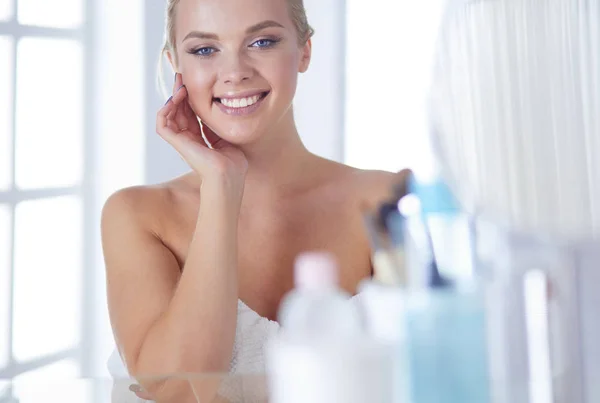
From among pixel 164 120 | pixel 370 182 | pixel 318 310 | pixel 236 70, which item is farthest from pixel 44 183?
pixel 318 310

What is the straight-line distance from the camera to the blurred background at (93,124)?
896mm

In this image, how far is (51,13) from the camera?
98 cm

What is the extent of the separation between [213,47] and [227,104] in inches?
2.7

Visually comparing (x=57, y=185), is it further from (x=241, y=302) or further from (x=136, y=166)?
(x=241, y=302)

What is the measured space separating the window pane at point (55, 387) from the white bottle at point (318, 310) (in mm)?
370

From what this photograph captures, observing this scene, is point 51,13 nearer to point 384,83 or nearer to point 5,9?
point 5,9

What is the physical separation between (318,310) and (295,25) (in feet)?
1.56

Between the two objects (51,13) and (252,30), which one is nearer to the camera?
(252,30)

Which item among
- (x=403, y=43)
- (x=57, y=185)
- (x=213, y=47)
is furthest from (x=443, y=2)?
(x=57, y=185)

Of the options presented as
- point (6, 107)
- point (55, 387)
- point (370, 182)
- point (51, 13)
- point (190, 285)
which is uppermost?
point (51, 13)

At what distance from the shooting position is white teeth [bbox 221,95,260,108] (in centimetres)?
89

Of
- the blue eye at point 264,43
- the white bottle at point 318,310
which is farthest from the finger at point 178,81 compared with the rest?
the white bottle at point 318,310

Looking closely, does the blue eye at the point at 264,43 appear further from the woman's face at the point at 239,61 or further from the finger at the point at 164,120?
the finger at the point at 164,120

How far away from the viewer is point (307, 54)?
2.95 feet
